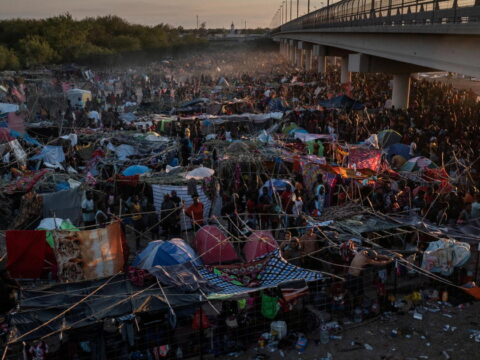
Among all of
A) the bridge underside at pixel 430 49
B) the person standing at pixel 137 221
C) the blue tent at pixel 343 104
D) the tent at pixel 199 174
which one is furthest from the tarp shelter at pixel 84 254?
the blue tent at pixel 343 104

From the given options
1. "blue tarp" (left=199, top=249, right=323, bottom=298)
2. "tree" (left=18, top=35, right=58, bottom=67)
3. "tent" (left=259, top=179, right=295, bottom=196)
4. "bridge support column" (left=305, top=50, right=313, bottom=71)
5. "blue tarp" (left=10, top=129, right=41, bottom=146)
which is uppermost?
"tree" (left=18, top=35, right=58, bottom=67)

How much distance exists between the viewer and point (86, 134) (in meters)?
20.8

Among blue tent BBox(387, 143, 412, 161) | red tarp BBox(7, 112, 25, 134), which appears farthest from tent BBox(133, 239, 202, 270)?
red tarp BBox(7, 112, 25, 134)

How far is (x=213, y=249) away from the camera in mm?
10219

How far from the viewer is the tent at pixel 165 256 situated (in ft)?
30.6

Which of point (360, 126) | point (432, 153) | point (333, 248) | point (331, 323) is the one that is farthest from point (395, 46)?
point (331, 323)

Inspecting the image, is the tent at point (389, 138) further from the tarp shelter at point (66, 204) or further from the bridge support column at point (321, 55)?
the bridge support column at point (321, 55)

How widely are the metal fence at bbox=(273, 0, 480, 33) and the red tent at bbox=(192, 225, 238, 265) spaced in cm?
877

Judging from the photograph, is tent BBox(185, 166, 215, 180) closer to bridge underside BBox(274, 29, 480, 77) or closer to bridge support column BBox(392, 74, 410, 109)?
bridge underside BBox(274, 29, 480, 77)

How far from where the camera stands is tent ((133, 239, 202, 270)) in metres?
9.31

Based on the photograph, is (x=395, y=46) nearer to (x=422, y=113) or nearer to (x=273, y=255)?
(x=422, y=113)

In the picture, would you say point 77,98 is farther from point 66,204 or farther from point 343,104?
point 66,204

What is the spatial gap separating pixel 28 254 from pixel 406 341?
22.6 feet

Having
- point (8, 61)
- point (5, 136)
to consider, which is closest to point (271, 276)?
point (5, 136)
